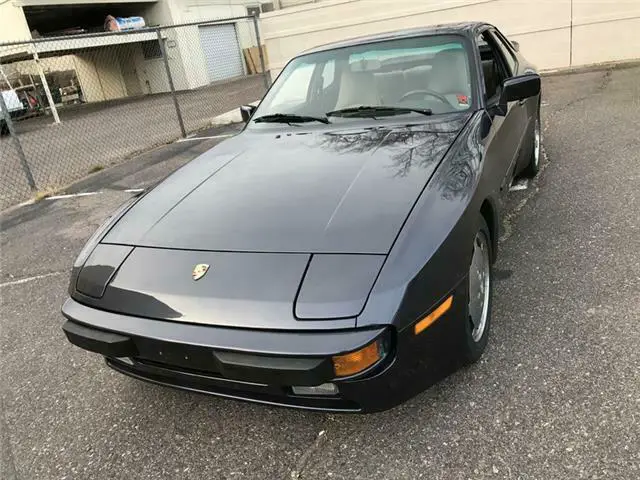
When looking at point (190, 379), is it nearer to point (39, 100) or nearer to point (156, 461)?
point (156, 461)

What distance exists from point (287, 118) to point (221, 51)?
71.5 feet

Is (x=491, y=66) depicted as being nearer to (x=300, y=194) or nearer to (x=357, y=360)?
(x=300, y=194)

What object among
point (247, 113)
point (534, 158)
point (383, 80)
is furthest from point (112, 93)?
point (383, 80)

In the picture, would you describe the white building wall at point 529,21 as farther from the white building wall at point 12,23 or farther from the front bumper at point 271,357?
the white building wall at point 12,23

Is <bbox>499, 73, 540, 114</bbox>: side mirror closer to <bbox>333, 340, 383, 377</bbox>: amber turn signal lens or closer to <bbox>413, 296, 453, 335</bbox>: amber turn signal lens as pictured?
<bbox>413, 296, 453, 335</bbox>: amber turn signal lens

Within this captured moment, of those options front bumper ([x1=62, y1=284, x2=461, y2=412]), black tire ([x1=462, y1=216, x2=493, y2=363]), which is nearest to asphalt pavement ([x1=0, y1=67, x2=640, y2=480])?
black tire ([x1=462, y1=216, x2=493, y2=363])

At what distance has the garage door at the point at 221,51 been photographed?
2286 centimetres

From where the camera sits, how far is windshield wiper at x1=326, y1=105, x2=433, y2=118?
314cm

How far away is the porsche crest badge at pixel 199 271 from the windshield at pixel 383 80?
159cm

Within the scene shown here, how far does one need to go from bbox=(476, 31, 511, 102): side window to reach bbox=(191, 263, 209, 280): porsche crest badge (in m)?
2.06

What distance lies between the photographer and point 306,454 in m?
2.13

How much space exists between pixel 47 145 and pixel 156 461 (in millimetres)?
12837

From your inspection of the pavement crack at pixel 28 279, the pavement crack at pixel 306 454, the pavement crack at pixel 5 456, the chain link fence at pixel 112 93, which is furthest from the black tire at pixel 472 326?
the chain link fence at pixel 112 93

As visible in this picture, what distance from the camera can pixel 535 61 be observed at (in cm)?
1057
